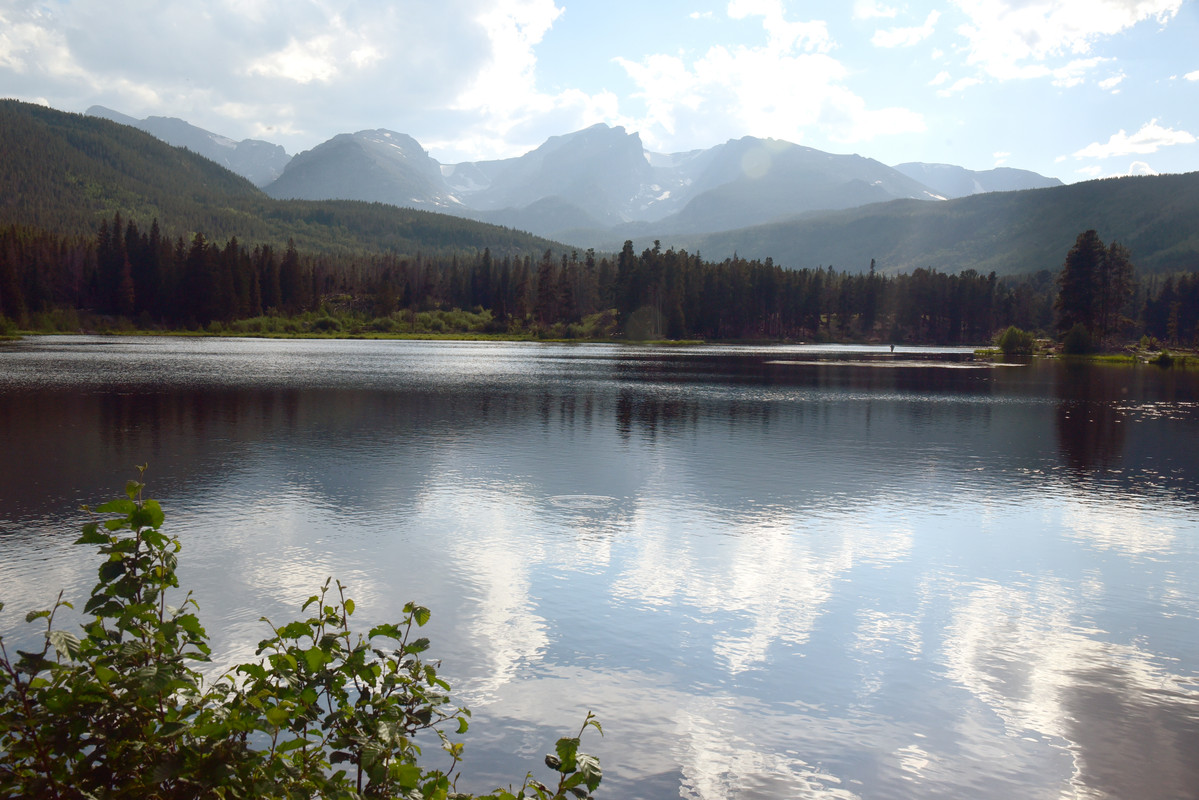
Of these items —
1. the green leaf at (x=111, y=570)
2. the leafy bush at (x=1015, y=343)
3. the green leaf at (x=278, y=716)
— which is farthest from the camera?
the leafy bush at (x=1015, y=343)

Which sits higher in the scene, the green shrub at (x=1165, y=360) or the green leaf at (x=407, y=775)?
the green shrub at (x=1165, y=360)

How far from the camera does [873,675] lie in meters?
9.65

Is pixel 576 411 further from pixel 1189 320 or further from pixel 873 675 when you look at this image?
pixel 1189 320

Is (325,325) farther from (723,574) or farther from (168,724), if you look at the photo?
(168,724)

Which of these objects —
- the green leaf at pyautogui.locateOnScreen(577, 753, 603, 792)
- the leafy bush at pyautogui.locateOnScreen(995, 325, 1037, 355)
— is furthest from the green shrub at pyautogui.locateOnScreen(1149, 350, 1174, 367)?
the green leaf at pyautogui.locateOnScreen(577, 753, 603, 792)

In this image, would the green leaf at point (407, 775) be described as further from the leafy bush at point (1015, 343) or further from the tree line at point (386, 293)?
the tree line at point (386, 293)

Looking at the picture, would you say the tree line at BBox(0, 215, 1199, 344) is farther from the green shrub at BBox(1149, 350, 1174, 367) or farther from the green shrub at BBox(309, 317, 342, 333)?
the green shrub at BBox(1149, 350, 1174, 367)

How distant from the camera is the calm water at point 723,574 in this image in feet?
26.5

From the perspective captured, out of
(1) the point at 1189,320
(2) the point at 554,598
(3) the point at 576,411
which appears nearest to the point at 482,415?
(3) the point at 576,411

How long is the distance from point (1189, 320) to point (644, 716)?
22133 cm

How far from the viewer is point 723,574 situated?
43.9 ft

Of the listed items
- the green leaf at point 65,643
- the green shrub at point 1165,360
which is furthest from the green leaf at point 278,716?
the green shrub at point 1165,360

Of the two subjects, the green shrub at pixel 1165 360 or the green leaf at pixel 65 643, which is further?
the green shrub at pixel 1165 360

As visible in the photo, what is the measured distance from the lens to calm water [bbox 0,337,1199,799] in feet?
26.5
